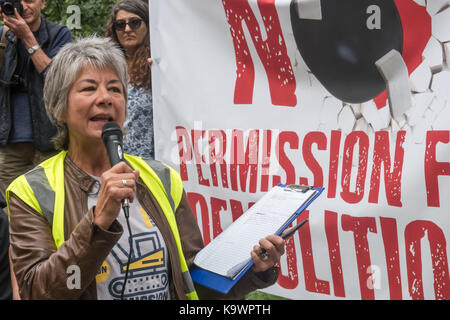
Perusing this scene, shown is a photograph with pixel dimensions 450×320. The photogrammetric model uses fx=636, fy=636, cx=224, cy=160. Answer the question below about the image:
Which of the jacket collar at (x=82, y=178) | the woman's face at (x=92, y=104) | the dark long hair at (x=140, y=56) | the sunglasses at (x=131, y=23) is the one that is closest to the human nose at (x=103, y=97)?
the woman's face at (x=92, y=104)

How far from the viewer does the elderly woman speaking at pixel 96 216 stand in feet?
5.57

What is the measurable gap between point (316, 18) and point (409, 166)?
34.4 inches

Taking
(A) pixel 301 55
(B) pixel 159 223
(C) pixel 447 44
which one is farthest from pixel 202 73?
(B) pixel 159 223

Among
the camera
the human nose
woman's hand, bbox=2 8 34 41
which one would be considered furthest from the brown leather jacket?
the camera

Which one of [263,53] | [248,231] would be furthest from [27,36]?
[248,231]

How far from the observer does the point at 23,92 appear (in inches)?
154

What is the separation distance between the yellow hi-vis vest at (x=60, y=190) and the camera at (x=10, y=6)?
6.83ft

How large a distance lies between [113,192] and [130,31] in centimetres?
263

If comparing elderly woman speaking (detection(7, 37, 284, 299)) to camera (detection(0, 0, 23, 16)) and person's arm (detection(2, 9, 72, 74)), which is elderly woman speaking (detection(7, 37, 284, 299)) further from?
camera (detection(0, 0, 23, 16))

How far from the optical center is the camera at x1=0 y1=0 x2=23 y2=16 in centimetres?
382

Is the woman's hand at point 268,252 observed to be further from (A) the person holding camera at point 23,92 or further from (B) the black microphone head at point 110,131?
(A) the person holding camera at point 23,92

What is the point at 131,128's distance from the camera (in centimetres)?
400

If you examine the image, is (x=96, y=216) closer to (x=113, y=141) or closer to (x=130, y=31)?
(x=113, y=141)

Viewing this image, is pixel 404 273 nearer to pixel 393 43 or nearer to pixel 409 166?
pixel 409 166
